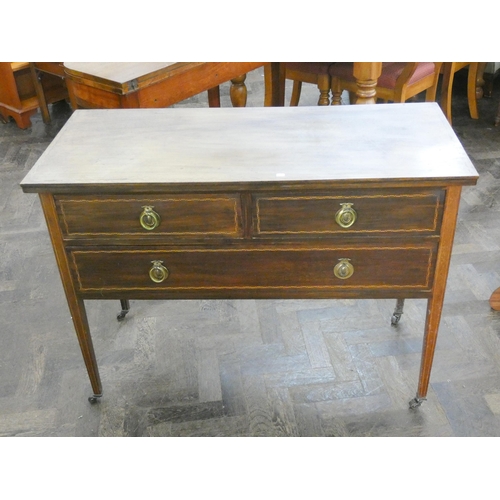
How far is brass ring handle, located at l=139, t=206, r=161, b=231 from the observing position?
168 centimetres

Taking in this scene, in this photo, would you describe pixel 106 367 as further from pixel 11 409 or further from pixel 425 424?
pixel 425 424

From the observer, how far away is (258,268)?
1.79m

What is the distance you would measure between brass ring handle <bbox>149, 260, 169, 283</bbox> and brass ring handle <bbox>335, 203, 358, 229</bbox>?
1.83ft

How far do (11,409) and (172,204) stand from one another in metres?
1.13

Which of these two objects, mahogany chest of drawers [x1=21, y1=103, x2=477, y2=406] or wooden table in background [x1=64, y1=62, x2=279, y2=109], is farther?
wooden table in background [x1=64, y1=62, x2=279, y2=109]

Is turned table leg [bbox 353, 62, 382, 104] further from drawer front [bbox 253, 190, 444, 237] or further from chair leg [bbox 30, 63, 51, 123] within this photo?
chair leg [bbox 30, 63, 51, 123]

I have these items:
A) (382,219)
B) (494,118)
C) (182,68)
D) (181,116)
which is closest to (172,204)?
(181,116)

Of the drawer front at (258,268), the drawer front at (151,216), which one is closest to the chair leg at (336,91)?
the drawer front at (258,268)

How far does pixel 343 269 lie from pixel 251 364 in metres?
0.76

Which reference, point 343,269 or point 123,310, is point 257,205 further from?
point 123,310

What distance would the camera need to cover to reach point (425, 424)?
206 centimetres

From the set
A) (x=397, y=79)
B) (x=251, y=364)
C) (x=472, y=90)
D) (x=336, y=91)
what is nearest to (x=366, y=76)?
(x=397, y=79)

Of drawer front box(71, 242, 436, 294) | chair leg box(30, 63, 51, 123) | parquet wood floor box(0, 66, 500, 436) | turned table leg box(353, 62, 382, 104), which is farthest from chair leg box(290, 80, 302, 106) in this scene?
drawer front box(71, 242, 436, 294)

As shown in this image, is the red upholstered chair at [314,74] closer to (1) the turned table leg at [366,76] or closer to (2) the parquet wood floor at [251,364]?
(1) the turned table leg at [366,76]
